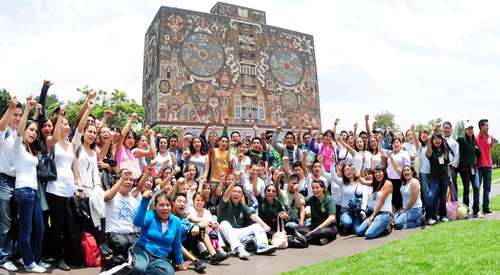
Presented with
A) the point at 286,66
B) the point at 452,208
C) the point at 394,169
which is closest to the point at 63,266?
the point at 394,169

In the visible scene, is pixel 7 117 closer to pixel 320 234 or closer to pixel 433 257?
pixel 320 234

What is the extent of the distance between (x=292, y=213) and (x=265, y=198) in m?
0.62

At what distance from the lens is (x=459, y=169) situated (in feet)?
27.3

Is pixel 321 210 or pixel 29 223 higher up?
pixel 29 223

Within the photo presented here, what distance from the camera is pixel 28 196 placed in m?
4.69

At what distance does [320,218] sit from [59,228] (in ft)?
14.4

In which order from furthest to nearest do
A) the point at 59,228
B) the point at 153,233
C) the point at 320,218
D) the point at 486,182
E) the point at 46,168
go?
the point at 486,182, the point at 320,218, the point at 59,228, the point at 46,168, the point at 153,233

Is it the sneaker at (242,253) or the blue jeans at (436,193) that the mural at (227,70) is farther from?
the sneaker at (242,253)

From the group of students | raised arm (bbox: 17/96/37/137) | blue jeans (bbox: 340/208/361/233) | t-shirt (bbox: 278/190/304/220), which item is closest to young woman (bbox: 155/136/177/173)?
the group of students

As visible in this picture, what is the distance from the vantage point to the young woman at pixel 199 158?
7906 mm

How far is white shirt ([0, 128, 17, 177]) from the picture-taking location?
15.4ft

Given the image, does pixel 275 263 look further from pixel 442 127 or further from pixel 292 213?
pixel 442 127

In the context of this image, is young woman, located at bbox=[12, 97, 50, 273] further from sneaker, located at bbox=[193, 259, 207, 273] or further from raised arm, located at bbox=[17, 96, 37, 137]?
sneaker, located at bbox=[193, 259, 207, 273]

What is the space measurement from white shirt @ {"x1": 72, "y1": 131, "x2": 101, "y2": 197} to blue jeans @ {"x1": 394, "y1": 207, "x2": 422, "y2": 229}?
5.45 m
